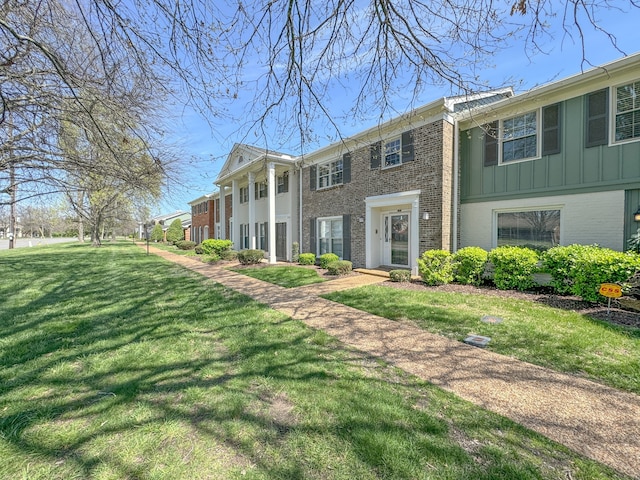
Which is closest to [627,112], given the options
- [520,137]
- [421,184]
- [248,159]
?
[520,137]

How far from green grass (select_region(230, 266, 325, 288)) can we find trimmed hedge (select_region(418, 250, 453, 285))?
126 inches

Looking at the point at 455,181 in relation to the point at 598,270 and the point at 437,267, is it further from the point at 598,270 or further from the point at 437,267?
the point at 598,270

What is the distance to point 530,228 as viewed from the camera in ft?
27.3

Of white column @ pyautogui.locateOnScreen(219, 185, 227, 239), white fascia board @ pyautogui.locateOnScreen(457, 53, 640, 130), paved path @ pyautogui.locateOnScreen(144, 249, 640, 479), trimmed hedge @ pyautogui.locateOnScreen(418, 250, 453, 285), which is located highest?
white fascia board @ pyautogui.locateOnScreen(457, 53, 640, 130)

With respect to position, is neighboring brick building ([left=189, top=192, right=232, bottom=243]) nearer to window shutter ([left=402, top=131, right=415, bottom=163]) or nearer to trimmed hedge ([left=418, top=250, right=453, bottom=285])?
window shutter ([left=402, top=131, right=415, bottom=163])

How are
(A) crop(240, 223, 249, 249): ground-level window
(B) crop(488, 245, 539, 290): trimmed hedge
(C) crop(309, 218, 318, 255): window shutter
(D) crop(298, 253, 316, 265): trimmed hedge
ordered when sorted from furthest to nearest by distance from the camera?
1. (A) crop(240, 223, 249, 249): ground-level window
2. (C) crop(309, 218, 318, 255): window shutter
3. (D) crop(298, 253, 316, 265): trimmed hedge
4. (B) crop(488, 245, 539, 290): trimmed hedge

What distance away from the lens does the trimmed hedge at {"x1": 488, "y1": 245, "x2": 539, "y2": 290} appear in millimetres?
7398

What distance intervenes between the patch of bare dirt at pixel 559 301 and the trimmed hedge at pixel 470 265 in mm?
248

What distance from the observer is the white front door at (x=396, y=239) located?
35.1 ft

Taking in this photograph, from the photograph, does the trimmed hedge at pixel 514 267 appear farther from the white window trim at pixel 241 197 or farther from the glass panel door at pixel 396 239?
the white window trim at pixel 241 197

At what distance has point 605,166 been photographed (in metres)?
6.95

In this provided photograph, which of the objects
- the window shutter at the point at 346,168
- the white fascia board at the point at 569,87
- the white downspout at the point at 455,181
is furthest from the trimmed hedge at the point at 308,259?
the white fascia board at the point at 569,87

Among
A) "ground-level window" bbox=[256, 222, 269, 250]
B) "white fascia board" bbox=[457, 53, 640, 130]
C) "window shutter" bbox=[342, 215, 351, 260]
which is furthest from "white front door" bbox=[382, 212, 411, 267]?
"ground-level window" bbox=[256, 222, 269, 250]

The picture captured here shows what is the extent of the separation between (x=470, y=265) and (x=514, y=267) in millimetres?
1061
